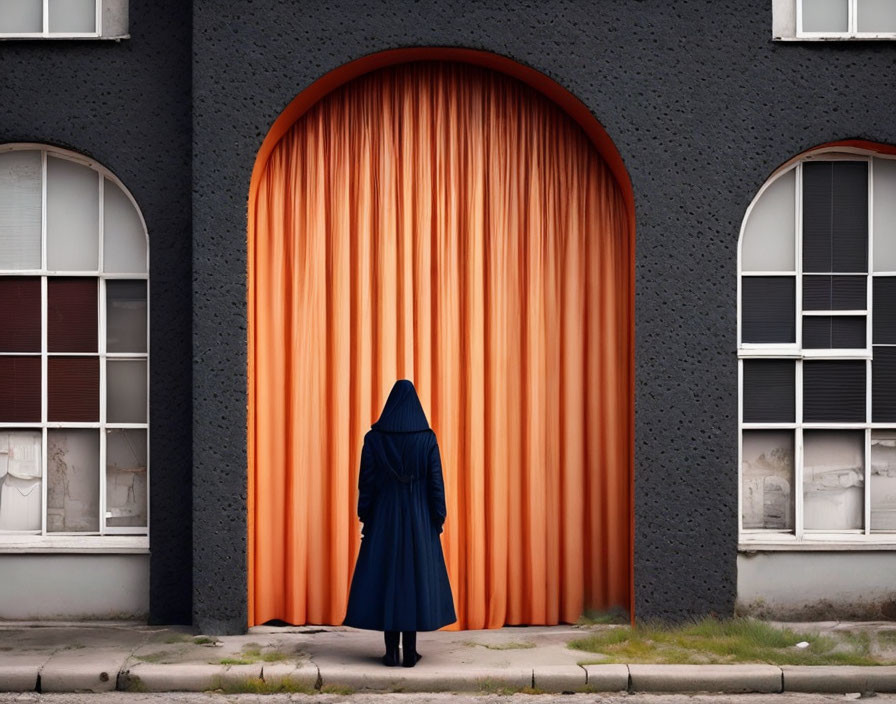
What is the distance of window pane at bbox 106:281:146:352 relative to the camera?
27.9 feet

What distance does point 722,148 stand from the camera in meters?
8.16

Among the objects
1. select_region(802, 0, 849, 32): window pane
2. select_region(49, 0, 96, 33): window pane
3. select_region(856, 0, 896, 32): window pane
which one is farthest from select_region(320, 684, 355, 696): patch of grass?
select_region(856, 0, 896, 32): window pane

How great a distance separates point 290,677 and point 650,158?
4.51m

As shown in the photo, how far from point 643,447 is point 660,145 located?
2267 mm

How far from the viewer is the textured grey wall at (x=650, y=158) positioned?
8062 millimetres

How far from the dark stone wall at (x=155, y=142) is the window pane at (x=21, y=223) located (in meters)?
0.39

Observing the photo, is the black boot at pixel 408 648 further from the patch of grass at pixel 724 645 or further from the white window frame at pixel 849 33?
the white window frame at pixel 849 33

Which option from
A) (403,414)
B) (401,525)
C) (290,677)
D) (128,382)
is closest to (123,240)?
(128,382)

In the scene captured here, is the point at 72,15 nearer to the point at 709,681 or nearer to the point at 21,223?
the point at 21,223

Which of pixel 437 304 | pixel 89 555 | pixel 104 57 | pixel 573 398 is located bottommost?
pixel 89 555

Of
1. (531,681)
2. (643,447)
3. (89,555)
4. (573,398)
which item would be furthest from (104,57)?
(531,681)

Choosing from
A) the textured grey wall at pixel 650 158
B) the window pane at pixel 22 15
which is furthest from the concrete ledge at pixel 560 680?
the window pane at pixel 22 15

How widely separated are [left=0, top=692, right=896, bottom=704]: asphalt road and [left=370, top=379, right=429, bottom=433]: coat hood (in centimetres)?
168

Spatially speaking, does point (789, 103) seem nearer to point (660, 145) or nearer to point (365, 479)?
→ point (660, 145)
